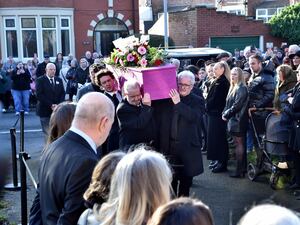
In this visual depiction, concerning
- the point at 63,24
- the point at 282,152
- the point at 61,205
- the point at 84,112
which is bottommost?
the point at 282,152

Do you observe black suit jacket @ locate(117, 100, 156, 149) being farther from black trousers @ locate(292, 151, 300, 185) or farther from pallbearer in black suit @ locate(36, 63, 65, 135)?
pallbearer in black suit @ locate(36, 63, 65, 135)

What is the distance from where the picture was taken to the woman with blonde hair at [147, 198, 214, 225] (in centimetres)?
227

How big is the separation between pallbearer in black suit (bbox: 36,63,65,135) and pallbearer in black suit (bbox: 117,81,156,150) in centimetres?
394

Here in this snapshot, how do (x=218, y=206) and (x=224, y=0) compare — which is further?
(x=224, y=0)

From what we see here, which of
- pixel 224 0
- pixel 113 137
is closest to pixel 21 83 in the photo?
pixel 113 137

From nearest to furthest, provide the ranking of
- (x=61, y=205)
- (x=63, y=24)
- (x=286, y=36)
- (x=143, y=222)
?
1. (x=143, y=222)
2. (x=61, y=205)
3. (x=63, y=24)
4. (x=286, y=36)

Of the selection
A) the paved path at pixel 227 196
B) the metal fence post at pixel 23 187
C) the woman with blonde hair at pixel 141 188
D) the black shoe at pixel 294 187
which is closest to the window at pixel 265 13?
the paved path at pixel 227 196

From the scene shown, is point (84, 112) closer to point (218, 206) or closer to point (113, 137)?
point (113, 137)

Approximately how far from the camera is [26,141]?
1285cm

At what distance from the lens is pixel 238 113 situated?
8.47m

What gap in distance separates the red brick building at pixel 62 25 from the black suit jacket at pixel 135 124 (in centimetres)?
1963

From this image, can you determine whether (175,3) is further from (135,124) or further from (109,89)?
(135,124)

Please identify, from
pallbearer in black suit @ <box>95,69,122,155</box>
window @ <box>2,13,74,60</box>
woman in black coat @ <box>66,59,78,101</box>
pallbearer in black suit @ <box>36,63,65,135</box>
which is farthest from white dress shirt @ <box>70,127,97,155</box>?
window @ <box>2,13,74,60</box>

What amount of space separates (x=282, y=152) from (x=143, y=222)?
211 inches
